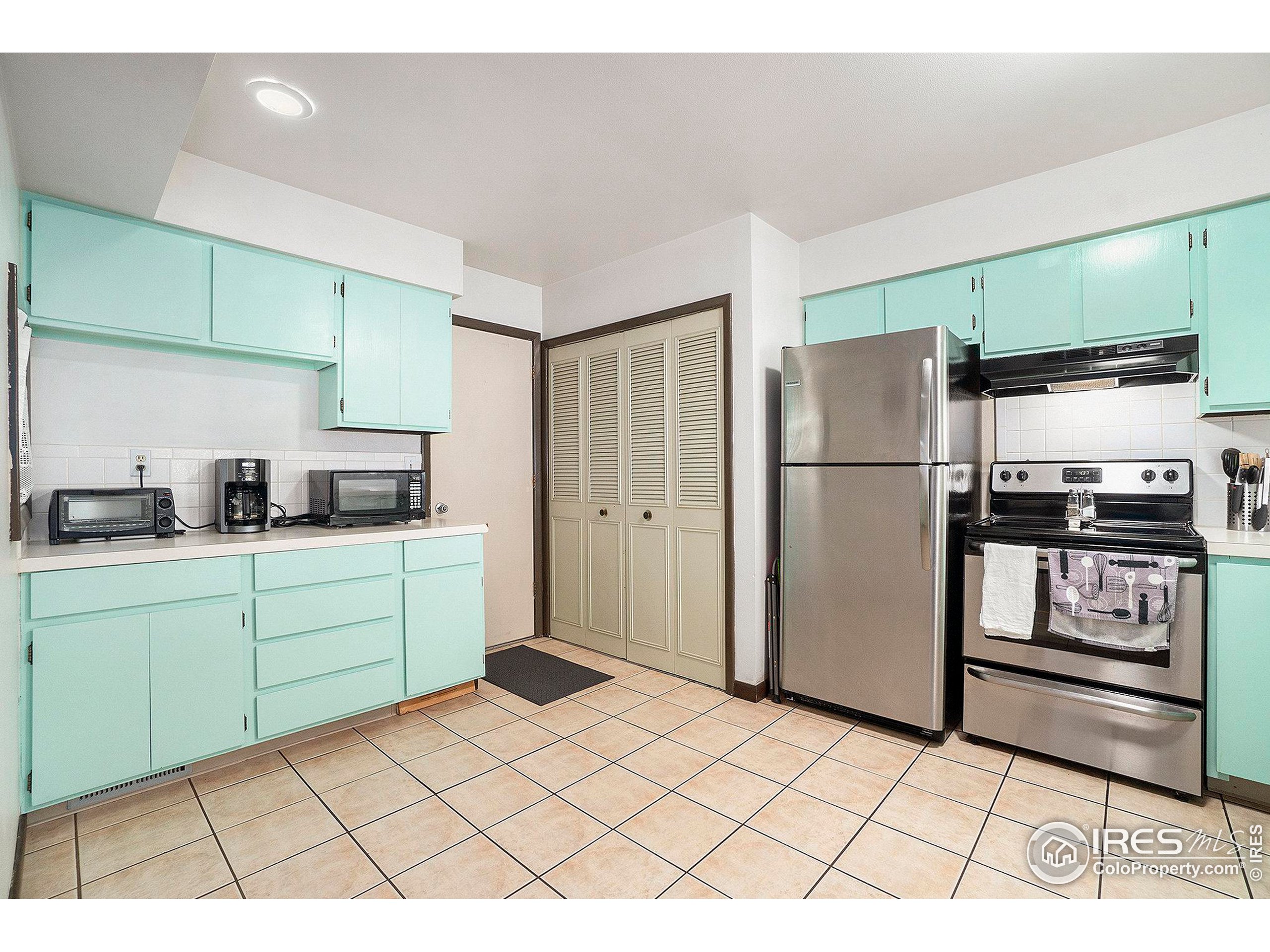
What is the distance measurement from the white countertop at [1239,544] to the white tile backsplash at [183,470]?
12.0ft

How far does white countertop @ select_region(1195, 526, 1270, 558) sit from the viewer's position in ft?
6.66

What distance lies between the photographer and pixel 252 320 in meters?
2.66

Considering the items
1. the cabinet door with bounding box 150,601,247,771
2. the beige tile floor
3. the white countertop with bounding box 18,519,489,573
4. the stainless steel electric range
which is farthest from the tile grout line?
the stainless steel electric range

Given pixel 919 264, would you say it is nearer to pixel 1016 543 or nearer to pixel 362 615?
pixel 1016 543

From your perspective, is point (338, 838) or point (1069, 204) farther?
point (1069, 204)

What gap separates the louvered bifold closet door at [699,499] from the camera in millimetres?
3244

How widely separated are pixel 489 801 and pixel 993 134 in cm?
315

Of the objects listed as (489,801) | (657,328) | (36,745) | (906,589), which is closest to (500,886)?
(489,801)

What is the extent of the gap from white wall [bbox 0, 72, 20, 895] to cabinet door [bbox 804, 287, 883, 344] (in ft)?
10.2

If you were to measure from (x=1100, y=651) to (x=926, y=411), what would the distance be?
1108mm

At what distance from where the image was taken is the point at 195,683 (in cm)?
220

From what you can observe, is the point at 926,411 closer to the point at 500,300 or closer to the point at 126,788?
the point at 500,300

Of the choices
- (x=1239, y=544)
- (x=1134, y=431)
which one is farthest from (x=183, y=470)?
(x=1134, y=431)
